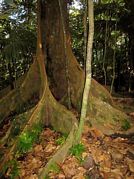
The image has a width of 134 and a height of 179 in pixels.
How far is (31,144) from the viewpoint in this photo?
16.8 ft

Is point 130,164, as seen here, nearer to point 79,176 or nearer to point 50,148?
point 79,176

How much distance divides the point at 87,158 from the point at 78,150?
17 centimetres

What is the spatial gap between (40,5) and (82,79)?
1.70 meters

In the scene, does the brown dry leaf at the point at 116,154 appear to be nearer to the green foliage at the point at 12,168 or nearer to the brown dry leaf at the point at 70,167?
the brown dry leaf at the point at 70,167

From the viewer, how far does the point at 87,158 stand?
184 inches

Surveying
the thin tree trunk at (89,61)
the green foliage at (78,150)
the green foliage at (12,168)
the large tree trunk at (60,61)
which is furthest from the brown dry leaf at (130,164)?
the green foliage at (12,168)

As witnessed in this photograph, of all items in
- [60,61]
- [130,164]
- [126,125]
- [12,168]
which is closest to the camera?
[130,164]

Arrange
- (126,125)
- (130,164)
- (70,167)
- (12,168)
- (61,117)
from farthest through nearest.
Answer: (126,125) → (61,117) → (12,168) → (130,164) → (70,167)

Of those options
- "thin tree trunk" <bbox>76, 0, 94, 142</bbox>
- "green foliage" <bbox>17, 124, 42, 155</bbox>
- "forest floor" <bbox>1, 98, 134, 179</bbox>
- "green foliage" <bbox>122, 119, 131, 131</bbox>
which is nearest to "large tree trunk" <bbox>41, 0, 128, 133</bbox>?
"green foliage" <bbox>122, 119, 131, 131</bbox>

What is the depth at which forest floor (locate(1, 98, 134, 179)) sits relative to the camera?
178 inches

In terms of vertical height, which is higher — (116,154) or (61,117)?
(61,117)

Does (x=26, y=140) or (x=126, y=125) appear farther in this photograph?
(x=126, y=125)

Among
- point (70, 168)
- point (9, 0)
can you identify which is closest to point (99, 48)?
point (70, 168)

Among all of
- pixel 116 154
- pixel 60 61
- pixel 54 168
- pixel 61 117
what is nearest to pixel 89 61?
pixel 61 117
